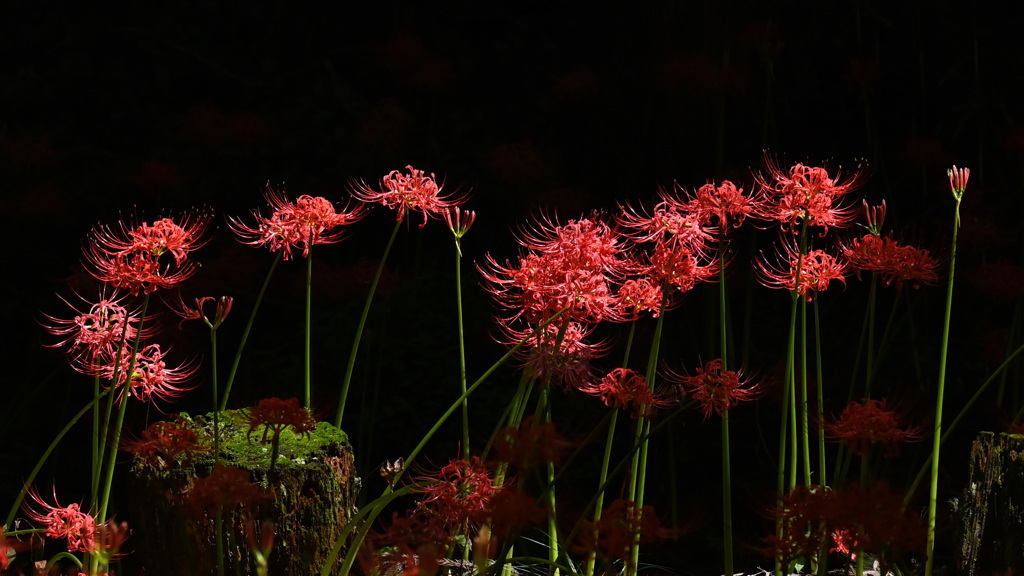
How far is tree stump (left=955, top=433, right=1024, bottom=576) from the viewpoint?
185 cm

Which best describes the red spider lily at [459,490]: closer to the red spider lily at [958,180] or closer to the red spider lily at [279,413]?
the red spider lily at [279,413]

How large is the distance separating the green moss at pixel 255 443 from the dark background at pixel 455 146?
878 millimetres

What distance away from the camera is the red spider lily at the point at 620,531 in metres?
1.31

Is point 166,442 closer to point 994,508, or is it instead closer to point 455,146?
point 994,508

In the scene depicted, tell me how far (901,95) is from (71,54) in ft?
11.3

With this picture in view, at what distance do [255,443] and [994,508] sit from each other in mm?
1374

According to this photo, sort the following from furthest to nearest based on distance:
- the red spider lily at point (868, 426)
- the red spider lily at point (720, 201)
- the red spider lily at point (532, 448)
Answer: the red spider lily at point (720, 201)
the red spider lily at point (868, 426)
the red spider lily at point (532, 448)

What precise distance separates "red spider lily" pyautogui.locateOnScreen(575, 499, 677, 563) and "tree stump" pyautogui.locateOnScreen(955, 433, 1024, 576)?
0.78m

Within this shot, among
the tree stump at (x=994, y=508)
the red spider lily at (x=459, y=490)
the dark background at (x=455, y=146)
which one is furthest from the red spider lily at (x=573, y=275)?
the dark background at (x=455, y=146)

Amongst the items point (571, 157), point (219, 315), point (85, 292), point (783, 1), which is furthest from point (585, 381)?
point (783, 1)

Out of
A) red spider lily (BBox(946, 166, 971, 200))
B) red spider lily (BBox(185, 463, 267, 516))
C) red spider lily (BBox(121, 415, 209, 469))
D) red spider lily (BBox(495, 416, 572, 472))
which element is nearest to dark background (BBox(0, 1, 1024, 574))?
red spider lily (BBox(121, 415, 209, 469))

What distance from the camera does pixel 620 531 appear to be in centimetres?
133

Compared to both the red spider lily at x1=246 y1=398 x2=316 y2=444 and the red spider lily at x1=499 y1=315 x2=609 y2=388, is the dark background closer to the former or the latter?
the red spider lily at x1=499 y1=315 x2=609 y2=388

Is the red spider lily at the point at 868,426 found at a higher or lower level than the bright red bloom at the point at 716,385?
lower
